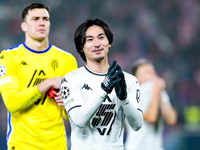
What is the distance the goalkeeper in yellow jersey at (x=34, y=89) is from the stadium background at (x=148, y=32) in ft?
24.1

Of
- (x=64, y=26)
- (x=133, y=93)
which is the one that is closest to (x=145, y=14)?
(x=64, y=26)

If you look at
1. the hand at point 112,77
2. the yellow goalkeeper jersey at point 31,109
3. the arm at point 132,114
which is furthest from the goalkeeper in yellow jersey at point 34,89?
the hand at point 112,77

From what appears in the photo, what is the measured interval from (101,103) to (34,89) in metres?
1.04

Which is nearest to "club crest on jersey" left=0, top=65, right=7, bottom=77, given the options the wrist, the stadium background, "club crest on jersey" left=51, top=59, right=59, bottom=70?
"club crest on jersey" left=51, top=59, right=59, bottom=70

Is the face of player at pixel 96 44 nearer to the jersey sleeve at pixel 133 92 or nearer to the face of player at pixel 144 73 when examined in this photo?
the jersey sleeve at pixel 133 92

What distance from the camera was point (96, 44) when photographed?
3.03 meters

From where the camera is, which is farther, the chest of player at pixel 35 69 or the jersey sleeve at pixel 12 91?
the chest of player at pixel 35 69

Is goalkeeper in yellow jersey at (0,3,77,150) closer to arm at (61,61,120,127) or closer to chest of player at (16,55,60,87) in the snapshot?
chest of player at (16,55,60,87)

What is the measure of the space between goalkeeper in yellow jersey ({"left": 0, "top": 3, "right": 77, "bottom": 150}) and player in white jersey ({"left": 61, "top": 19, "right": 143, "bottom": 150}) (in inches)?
27.3

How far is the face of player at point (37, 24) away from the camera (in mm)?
3992

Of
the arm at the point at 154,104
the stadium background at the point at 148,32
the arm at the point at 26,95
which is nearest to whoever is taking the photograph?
the arm at the point at 26,95

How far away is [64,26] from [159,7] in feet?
10.1

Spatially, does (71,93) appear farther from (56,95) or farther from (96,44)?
(56,95)

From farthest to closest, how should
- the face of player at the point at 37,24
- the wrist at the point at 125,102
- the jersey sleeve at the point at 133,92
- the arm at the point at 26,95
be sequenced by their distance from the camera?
the face of player at the point at 37,24, the arm at the point at 26,95, the jersey sleeve at the point at 133,92, the wrist at the point at 125,102
